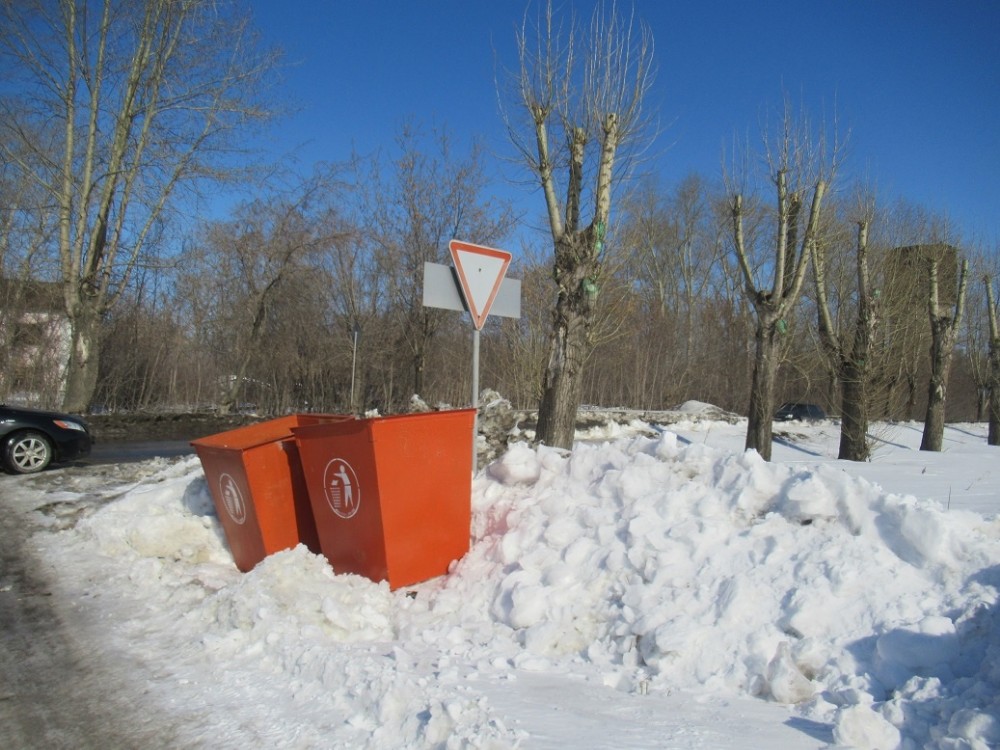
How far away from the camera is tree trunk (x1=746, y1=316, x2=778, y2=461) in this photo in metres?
12.9

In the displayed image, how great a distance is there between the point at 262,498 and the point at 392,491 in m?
1.34

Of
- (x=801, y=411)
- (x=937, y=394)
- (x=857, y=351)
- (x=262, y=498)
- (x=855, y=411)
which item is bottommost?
(x=262, y=498)

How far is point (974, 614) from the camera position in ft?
11.0

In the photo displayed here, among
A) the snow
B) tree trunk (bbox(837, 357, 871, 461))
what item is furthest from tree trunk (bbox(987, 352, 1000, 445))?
the snow

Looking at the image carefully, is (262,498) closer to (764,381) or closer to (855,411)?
(764,381)

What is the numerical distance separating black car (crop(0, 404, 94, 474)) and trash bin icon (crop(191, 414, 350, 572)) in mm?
6617

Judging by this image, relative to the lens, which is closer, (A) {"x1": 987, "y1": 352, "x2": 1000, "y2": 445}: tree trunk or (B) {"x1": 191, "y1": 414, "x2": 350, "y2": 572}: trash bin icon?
(B) {"x1": 191, "y1": 414, "x2": 350, "y2": 572}: trash bin icon

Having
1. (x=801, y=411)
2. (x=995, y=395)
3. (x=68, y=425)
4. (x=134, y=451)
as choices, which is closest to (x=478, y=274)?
(x=68, y=425)

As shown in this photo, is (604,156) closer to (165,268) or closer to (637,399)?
(165,268)

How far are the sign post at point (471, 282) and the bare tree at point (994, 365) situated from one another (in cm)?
2254

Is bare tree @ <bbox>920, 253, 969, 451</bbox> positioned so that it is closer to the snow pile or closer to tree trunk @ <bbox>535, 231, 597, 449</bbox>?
tree trunk @ <bbox>535, 231, 597, 449</bbox>

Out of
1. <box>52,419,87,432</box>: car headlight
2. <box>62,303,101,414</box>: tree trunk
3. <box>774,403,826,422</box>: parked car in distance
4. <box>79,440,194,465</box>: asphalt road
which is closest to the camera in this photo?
<box>52,419,87,432</box>: car headlight

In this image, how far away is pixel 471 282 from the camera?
6.18 meters

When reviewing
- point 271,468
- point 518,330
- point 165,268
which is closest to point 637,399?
point 518,330
